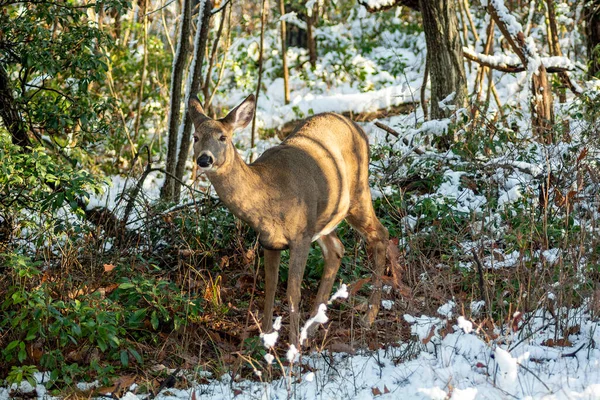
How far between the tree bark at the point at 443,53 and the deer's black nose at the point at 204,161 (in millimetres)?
4110

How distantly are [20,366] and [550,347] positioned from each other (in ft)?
10.5

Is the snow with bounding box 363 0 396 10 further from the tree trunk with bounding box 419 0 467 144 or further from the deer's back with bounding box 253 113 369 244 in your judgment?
the deer's back with bounding box 253 113 369 244

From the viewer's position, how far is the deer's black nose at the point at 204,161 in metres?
5.21

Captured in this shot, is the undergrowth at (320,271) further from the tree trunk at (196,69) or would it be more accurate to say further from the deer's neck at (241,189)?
the tree trunk at (196,69)

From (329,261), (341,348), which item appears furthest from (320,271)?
(341,348)

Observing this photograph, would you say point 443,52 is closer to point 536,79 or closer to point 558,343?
point 536,79

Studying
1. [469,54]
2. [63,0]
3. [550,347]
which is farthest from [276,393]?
[469,54]

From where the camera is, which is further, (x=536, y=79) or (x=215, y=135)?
(x=536, y=79)

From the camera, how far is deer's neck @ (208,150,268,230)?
542 centimetres

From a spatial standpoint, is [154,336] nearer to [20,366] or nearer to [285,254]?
[20,366]

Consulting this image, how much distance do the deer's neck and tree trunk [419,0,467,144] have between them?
373 centimetres

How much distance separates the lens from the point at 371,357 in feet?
16.9

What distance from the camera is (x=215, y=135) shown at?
5.45 metres

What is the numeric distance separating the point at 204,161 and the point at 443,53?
174 inches
